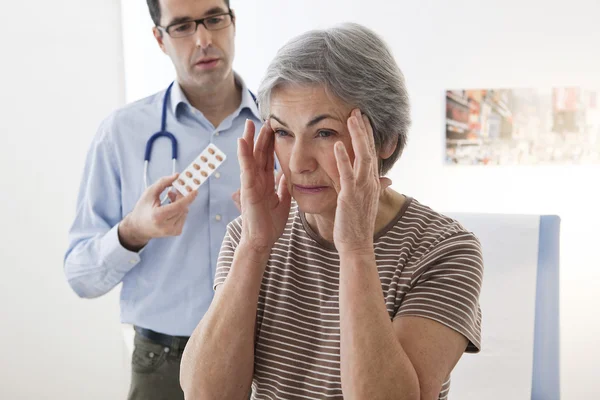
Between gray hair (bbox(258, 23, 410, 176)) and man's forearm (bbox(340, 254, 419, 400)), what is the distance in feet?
0.97

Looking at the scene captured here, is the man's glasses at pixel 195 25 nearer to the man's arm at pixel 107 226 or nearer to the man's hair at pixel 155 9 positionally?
the man's hair at pixel 155 9

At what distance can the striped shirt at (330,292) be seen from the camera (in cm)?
122

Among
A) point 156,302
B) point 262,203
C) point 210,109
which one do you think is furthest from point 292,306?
point 210,109

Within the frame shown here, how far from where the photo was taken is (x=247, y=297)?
1273mm

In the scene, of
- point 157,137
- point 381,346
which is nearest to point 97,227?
point 157,137

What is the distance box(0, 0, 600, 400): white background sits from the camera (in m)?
2.71

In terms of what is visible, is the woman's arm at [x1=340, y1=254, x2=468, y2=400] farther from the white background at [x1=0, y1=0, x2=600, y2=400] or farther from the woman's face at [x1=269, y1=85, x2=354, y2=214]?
the white background at [x1=0, y1=0, x2=600, y2=400]

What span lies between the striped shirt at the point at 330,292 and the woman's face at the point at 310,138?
13 centimetres

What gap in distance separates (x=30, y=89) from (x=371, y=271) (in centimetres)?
243

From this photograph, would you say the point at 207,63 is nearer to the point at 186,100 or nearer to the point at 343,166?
the point at 186,100

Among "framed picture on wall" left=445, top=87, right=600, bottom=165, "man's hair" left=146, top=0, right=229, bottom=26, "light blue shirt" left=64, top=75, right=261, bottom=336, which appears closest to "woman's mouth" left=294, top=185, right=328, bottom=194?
"light blue shirt" left=64, top=75, right=261, bottom=336

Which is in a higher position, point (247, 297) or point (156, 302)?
point (247, 297)

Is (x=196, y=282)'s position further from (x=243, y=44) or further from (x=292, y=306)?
(x=243, y=44)

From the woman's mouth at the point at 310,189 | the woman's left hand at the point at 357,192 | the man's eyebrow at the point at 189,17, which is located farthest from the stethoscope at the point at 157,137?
the woman's left hand at the point at 357,192
